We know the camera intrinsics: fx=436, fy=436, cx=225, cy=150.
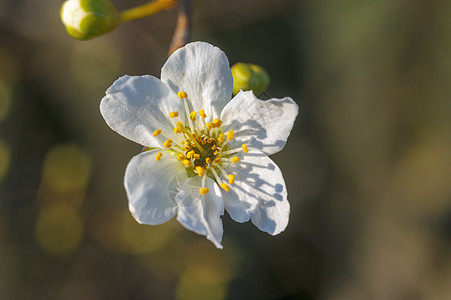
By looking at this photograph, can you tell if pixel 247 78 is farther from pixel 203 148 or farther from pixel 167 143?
pixel 167 143

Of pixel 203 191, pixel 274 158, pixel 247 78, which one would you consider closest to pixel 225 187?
pixel 203 191

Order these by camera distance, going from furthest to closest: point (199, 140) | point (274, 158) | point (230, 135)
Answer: point (274, 158) → point (199, 140) → point (230, 135)

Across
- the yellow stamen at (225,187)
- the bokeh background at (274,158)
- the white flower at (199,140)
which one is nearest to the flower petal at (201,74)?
the white flower at (199,140)

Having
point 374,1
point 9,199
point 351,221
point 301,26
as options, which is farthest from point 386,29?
point 9,199

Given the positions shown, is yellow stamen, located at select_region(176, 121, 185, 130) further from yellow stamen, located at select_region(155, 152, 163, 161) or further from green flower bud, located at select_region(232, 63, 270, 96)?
green flower bud, located at select_region(232, 63, 270, 96)

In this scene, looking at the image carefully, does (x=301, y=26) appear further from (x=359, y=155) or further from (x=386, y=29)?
(x=359, y=155)

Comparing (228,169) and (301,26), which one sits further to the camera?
(301,26)
